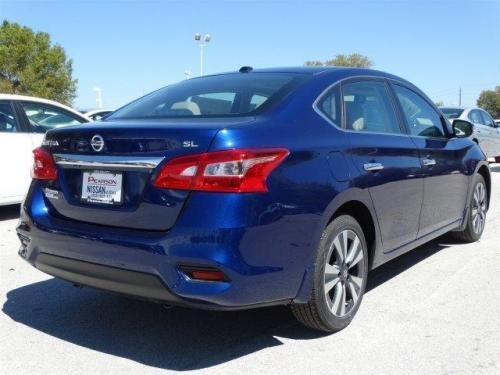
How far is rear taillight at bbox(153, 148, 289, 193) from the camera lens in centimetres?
283

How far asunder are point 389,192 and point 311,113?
0.90 metres

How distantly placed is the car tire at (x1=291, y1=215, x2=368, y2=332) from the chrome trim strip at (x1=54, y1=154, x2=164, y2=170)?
106 cm

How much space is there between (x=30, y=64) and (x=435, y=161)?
3696cm

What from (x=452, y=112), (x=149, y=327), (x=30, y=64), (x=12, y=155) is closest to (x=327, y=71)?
(x=149, y=327)

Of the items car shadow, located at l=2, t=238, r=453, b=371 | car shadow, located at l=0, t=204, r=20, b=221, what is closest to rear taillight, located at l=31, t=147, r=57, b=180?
car shadow, located at l=2, t=238, r=453, b=371

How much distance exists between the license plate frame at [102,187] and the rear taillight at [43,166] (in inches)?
12.2

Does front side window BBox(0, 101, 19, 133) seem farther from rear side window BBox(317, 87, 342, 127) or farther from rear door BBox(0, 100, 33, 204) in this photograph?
rear side window BBox(317, 87, 342, 127)

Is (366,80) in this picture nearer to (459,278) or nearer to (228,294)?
(459,278)

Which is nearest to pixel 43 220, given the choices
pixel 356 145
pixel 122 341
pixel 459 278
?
pixel 122 341

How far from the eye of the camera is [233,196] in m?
2.82

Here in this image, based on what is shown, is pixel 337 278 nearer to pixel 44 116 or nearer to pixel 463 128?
pixel 463 128

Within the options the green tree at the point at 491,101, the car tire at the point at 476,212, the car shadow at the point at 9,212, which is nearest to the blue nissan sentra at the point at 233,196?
the car tire at the point at 476,212

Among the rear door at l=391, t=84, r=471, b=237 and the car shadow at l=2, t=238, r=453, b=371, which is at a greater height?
the rear door at l=391, t=84, r=471, b=237

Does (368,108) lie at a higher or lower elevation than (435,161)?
higher
